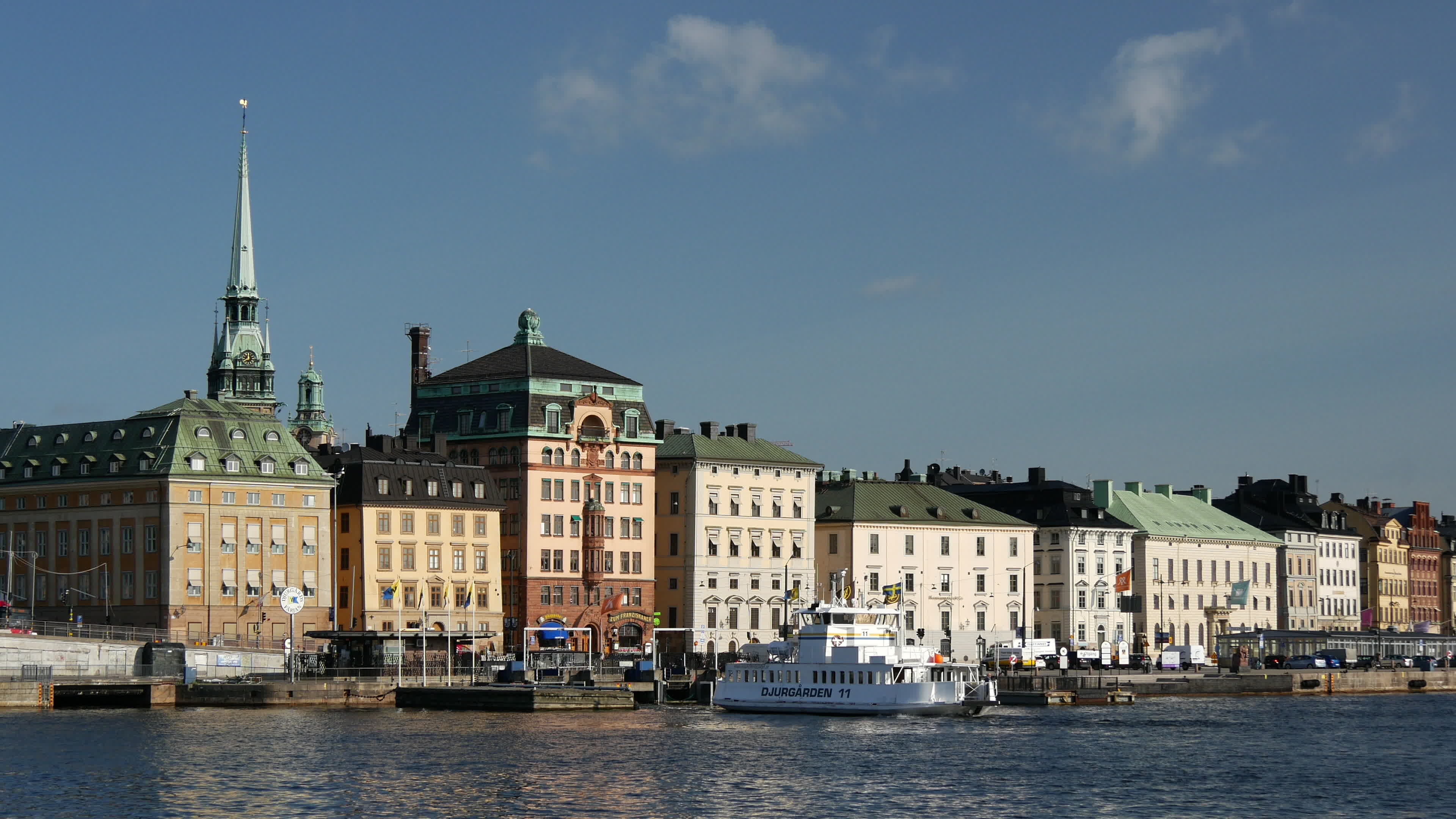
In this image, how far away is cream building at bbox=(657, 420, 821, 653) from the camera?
180625 mm

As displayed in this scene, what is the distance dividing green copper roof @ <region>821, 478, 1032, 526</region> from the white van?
20.4 m

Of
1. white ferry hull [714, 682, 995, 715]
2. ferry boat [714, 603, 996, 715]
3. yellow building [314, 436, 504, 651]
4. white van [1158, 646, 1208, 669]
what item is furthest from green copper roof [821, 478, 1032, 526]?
white ferry hull [714, 682, 995, 715]

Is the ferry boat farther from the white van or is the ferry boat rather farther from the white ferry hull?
the white van

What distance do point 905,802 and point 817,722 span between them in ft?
129

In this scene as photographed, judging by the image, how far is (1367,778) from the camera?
3821 inches

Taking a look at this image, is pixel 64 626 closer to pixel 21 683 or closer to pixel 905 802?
pixel 21 683

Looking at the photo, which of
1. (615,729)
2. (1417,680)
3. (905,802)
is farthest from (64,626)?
(1417,680)

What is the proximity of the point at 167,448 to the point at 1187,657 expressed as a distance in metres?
81.1

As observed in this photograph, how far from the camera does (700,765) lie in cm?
9738

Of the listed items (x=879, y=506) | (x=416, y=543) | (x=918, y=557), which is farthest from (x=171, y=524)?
(x=918, y=557)

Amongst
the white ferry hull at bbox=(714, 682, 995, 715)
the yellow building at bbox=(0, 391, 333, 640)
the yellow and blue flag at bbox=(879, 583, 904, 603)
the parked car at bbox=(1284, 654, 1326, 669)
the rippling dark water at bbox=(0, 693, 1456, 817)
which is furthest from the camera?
the parked car at bbox=(1284, 654, 1326, 669)

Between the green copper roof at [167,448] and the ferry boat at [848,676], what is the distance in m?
41.1

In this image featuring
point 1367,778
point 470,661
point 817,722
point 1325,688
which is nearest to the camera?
point 1367,778

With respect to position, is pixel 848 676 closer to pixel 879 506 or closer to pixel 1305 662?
pixel 879 506
